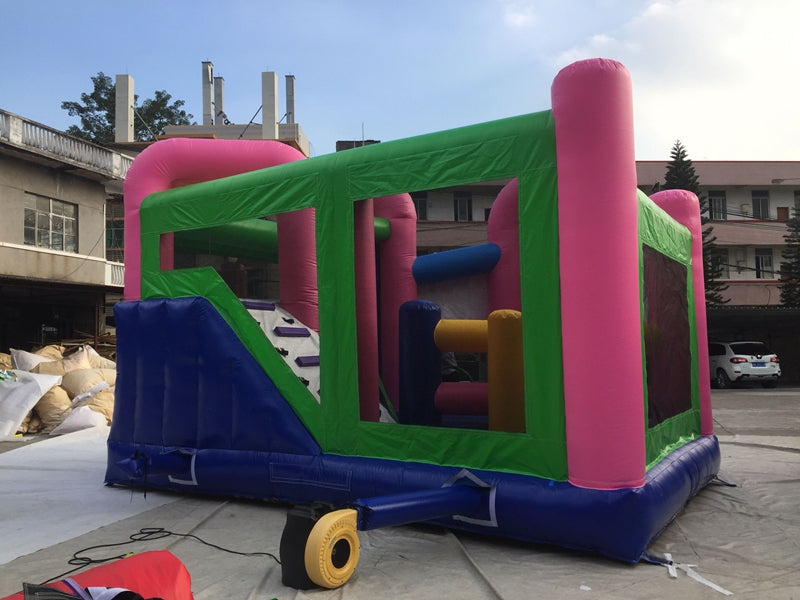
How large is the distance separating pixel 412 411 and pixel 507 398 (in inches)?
36.3

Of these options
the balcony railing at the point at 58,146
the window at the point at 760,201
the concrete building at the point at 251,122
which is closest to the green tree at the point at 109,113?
the concrete building at the point at 251,122

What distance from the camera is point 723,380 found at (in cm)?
1705

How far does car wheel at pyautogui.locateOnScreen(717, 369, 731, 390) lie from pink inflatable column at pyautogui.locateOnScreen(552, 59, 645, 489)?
1509cm

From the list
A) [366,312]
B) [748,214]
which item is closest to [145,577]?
[366,312]

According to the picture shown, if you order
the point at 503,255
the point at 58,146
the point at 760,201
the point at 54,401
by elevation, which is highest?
the point at 760,201

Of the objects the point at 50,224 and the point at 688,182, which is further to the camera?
the point at 688,182

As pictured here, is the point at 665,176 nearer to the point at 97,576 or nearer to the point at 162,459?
the point at 162,459

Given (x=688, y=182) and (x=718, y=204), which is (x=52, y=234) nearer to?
(x=688, y=182)

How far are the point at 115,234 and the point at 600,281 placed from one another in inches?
873

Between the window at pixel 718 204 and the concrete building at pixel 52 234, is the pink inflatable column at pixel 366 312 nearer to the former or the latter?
the concrete building at pixel 52 234

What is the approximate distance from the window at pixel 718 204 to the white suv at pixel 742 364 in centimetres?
973

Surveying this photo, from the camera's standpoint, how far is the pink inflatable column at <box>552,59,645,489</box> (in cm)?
343

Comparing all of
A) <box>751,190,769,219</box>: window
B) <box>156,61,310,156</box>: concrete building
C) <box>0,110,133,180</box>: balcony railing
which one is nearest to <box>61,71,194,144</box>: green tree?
<box>156,61,310,156</box>: concrete building

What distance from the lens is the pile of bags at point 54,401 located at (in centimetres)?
907
